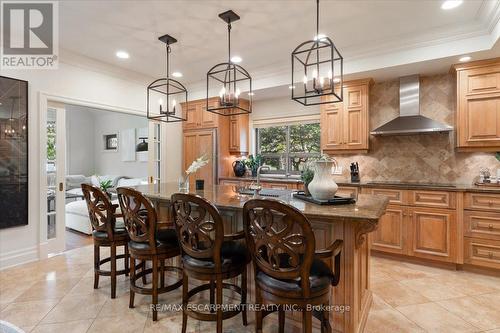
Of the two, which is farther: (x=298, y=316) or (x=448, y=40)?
(x=448, y=40)

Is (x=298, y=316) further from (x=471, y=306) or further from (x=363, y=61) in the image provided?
(x=363, y=61)

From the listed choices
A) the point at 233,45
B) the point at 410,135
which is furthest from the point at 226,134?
the point at 410,135

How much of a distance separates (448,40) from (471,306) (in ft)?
9.21

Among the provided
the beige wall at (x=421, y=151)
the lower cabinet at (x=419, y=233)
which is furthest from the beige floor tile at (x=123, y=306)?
the beige wall at (x=421, y=151)

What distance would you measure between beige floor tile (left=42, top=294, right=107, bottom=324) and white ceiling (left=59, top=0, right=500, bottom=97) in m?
2.78

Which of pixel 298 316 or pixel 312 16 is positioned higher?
pixel 312 16

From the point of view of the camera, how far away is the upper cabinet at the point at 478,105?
10.6ft

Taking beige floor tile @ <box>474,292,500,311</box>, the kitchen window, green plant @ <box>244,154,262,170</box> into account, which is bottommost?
beige floor tile @ <box>474,292,500,311</box>

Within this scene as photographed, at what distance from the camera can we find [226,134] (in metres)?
5.36

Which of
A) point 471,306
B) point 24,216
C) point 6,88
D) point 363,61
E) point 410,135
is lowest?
point 471,306

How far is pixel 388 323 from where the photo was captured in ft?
7.27

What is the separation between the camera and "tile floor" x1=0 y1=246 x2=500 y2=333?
216 centimetres

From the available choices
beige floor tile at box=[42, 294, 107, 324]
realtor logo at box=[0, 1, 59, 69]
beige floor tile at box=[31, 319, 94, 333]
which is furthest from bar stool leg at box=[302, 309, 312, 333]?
realtor logo at box=[0, 1, 59, 69]

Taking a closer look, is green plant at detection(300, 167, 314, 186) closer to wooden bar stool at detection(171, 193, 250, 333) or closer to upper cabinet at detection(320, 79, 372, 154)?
wooden bar stool at detection(171, 193, 250, 333)
